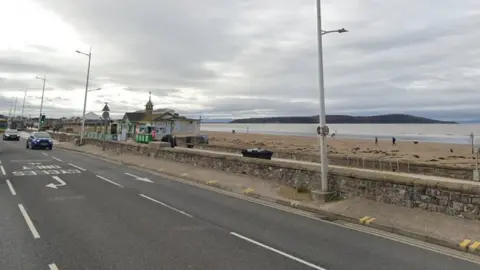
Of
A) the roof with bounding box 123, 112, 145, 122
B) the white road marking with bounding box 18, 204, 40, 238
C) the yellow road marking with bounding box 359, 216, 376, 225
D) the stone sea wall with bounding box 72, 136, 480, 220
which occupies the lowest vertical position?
the yellow road marking with bounding box 359, 216, 376, 225

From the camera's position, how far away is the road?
638cm

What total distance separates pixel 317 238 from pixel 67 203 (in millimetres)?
7605

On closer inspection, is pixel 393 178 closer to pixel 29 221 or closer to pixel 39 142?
pixel 29 221

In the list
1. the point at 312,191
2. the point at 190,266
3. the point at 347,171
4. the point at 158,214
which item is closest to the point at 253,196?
the point at 312,191

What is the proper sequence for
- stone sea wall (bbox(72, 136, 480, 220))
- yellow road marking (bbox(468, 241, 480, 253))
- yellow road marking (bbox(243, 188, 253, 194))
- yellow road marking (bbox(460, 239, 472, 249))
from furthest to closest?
1. yellow road marking (bbox(243, 188, 253, 194))
2. stone sea wall (bbox(72, 136, 480, 220))
3. yellow road marking (bbox(460, 239, 472, 249))
4. yellow road marking (bbox(468, 241, 480, 253))

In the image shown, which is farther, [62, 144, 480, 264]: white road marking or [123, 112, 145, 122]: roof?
[123, 112, 145, 122]: roof

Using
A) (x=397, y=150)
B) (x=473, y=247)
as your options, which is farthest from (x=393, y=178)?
(x=397, y=150)

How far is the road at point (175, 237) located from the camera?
6.38m

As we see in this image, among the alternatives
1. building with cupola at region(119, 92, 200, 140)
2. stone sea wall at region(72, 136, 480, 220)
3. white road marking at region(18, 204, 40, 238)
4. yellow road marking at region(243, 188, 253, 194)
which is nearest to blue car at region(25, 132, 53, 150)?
building with cupola at region(119, 92, 200, 140)

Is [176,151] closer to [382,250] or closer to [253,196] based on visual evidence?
[253,196]

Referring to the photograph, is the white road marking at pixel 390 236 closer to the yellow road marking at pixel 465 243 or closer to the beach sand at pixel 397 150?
the yellow road marking at pixel 465 243

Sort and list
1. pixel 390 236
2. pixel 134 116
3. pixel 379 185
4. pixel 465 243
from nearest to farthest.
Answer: pixel 465 243, pixel 390 236, pixel 379 185, pixel 134 116

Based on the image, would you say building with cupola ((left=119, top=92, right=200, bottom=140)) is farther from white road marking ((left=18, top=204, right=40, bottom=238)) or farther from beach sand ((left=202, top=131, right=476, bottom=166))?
white road marking ((left=18, top=204, right=40, bottom=238))

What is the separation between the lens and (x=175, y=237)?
781cm
